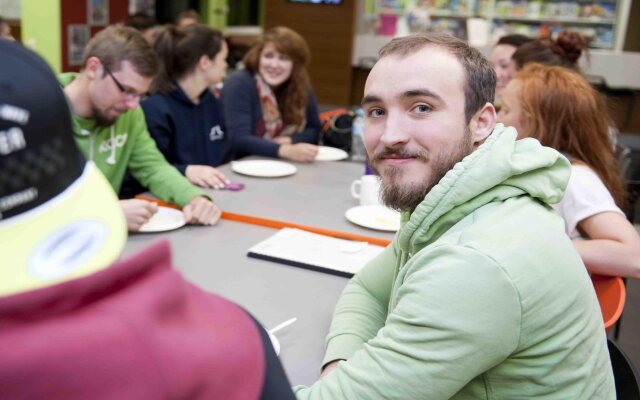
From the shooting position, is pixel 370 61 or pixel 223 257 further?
pixel 370 61

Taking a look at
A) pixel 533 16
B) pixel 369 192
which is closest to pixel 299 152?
pixel 369 192

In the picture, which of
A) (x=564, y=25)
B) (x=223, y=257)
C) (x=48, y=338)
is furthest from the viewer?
(x=564, y=25)

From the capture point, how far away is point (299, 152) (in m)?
2.83

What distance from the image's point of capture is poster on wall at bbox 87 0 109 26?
4.96 meters

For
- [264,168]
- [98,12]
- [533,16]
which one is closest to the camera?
[264,168]

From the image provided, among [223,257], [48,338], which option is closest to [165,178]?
[223,257]

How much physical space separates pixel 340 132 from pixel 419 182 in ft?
7.22

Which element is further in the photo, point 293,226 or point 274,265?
point 293,226

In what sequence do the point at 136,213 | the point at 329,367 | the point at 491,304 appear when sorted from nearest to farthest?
1. the point at 491,304
2. the point at 329,367
3. the point at 136,213

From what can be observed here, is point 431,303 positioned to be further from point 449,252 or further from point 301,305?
point 301,305

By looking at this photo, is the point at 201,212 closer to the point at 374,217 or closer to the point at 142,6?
the point at 374,217

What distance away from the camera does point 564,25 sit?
23.7 ft

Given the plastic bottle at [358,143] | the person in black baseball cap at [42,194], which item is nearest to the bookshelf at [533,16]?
the plastic bottle at [358,143]

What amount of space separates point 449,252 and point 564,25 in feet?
23.6
